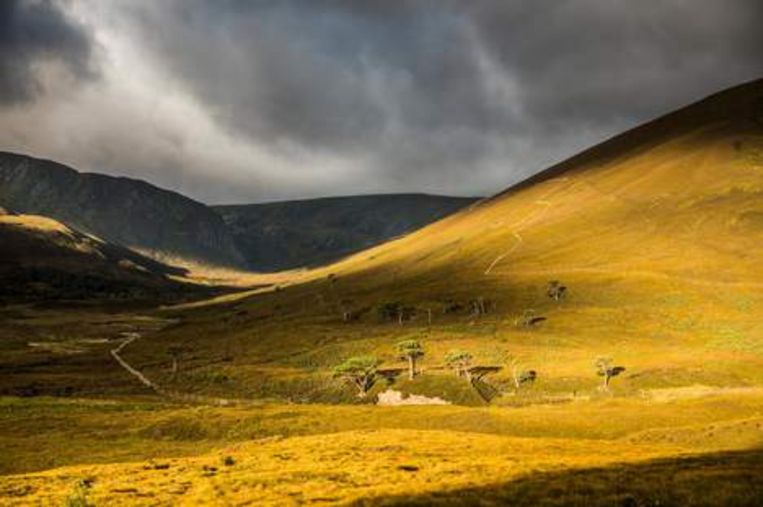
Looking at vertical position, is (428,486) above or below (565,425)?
above

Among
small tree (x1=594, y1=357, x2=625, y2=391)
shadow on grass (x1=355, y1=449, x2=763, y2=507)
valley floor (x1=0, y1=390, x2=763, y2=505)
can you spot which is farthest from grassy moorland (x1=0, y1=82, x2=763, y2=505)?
small tree (x1=594, y1=357, x2=625, y2=391)

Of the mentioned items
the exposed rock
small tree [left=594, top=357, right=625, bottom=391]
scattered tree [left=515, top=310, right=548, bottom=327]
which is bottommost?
the exposed rock

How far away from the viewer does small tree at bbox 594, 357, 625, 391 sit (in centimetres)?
11806

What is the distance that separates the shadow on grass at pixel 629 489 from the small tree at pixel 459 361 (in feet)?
290

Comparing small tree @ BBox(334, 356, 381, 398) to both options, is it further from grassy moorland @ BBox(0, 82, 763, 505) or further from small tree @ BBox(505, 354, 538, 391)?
small tree @ BBox(505, 354, 538, 391)

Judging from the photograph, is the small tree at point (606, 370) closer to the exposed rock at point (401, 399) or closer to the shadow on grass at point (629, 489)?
the exposed rock at point (401, 399)

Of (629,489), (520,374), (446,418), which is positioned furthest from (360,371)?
(629,489)

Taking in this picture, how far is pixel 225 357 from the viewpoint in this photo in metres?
187

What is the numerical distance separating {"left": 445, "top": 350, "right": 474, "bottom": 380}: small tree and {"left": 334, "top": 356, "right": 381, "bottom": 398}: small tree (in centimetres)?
1442

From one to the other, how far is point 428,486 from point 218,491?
13487 mm

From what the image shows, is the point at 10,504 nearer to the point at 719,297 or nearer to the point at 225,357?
the point at 225,357

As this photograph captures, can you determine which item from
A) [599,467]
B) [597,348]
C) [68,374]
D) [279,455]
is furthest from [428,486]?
[68,374]

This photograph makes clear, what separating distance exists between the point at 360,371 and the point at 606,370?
43202 mm

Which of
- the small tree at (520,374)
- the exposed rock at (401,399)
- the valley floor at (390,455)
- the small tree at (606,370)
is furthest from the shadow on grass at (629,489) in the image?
the small tree at (520,374)
